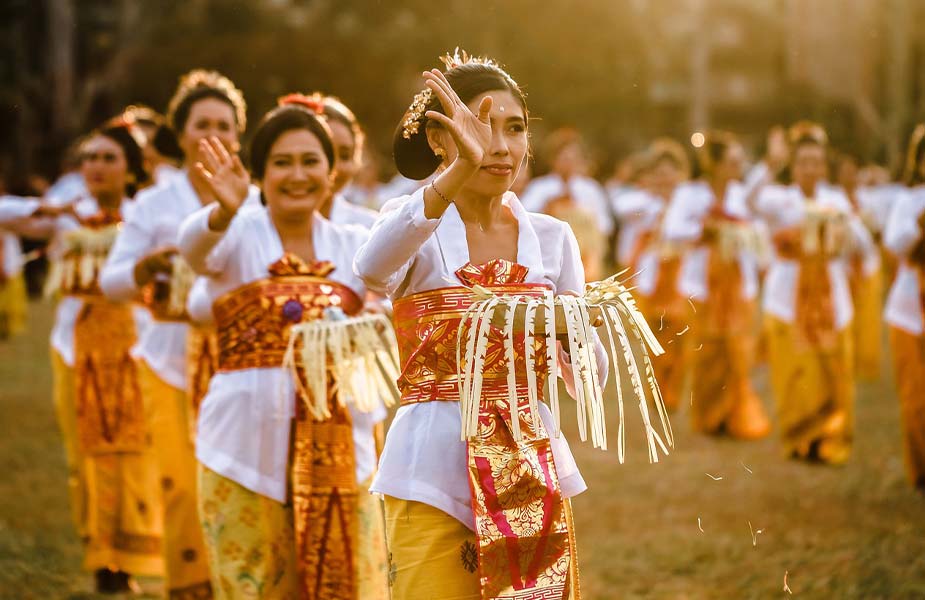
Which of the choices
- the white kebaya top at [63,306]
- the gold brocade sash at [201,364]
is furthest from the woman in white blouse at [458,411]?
the white kebaya top at [63,306]

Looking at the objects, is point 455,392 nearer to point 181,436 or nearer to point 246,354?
point 246,354

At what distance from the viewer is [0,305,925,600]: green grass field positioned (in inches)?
258

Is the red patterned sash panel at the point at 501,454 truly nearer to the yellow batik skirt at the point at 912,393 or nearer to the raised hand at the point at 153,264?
the raised hand at the point at 153,264

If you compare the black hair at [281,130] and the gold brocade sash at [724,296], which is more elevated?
the black hair at [281,130]

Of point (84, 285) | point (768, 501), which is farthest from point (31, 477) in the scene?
point (768, 501)

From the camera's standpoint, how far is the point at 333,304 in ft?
15.8

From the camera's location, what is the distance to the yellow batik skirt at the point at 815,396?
9.85 metres

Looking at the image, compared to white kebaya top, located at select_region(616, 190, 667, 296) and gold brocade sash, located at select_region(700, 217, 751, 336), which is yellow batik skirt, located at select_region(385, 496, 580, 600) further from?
gold brocade sash, located at select_region(700, 217, 751, 336)

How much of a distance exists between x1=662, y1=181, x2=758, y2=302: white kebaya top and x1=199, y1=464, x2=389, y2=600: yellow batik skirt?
22.9ft

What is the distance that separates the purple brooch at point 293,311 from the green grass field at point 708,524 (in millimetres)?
2381

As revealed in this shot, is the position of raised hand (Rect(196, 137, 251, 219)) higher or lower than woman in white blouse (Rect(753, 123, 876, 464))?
higher

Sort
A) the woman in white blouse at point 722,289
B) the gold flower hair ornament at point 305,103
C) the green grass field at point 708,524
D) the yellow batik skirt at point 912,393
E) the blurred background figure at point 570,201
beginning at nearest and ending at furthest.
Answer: the gold flower hair ornament at point 305,103, the green grass field at point 708,524, the yellow batik skirt at point 912,393, the woman in white blouse at point 722,289, the blurred background figure at point 570,201

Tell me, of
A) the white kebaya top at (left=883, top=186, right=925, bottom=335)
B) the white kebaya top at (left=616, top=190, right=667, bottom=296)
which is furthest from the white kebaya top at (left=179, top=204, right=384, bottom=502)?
the white kebaya top at (left=616, top=190, right=667, bottom=296)

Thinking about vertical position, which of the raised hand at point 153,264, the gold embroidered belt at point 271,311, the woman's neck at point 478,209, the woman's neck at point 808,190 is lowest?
the gold embroidered belt at point 271,311
